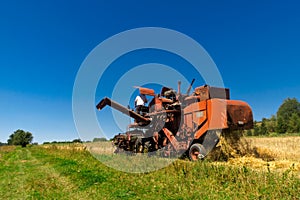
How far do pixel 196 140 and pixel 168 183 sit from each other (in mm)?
5244

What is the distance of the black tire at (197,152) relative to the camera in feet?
34.3

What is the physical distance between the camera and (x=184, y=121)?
12055mm

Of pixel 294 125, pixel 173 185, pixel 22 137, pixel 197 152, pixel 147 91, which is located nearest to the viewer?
pixel 173 185

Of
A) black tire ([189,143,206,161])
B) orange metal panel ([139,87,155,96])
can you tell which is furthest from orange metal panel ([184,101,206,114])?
orange metal panel ([139,87,155,96])

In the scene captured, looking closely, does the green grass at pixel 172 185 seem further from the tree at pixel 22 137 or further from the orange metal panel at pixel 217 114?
the tree at pixel 22 137

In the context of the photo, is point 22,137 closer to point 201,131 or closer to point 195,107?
point 195,107

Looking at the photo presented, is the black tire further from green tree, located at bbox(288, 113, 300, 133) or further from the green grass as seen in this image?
green tree, located at bbox(288, 113, 300, 133)

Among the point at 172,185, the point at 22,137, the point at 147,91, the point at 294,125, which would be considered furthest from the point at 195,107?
the point at 22,137

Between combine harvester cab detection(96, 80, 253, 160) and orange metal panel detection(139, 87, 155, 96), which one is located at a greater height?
orange metal panel detection(139, 87, 155, 96)

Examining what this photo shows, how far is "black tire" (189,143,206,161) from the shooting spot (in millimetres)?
10464

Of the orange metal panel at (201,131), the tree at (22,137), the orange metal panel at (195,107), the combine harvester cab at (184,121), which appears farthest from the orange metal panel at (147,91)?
the tree at (22,137)

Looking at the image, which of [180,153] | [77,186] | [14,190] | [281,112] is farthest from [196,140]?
[281,112]

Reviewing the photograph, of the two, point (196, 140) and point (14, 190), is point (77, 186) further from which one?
point (196, 140)

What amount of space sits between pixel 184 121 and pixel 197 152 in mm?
1715
